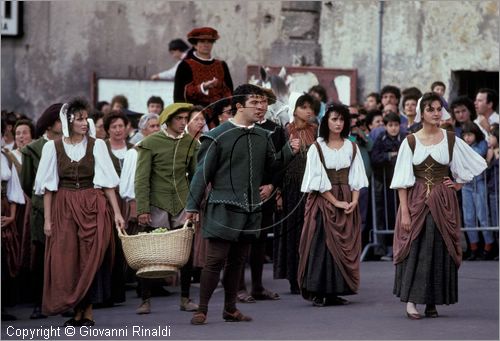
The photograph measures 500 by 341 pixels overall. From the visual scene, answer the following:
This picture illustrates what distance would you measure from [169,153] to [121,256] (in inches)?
57.2

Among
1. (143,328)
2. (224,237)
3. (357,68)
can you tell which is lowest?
(143,328)

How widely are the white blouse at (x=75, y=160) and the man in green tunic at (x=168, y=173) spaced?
0.82m

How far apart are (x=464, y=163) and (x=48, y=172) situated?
3414 millimetres

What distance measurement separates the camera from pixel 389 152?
1714 cm

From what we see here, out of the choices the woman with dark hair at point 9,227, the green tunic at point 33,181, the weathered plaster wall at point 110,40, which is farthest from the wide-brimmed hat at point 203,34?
the weathered plaster wall at point 110,40

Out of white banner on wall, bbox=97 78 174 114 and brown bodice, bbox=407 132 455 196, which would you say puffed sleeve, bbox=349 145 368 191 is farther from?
white banner on wall, bbox=97 78 174 114

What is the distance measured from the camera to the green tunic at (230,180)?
1173 cm

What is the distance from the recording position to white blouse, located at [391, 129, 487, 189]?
12312 mm

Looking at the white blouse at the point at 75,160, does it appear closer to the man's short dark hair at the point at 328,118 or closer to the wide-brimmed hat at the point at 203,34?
the man's short dark hair at the point at 328,118

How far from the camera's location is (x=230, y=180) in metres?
11.8

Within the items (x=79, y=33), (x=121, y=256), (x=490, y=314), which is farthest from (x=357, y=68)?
(x=490, y=314)

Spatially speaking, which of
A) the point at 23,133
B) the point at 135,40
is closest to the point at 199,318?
the point at 23,133

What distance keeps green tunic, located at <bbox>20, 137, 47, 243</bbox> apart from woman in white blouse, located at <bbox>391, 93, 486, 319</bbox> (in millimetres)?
3299

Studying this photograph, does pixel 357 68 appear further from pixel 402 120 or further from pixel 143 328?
pixel 143 328
